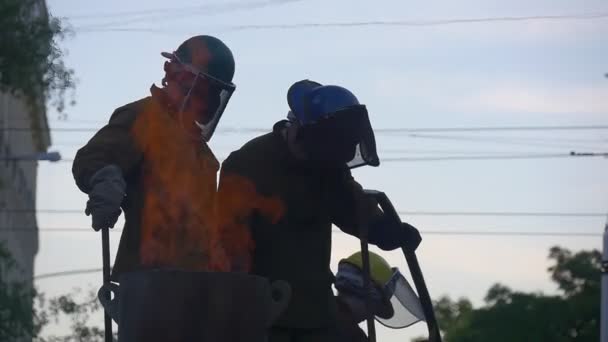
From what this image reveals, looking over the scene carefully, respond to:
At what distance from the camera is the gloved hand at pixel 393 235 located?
5.71 metres

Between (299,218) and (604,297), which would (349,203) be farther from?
(604,297)

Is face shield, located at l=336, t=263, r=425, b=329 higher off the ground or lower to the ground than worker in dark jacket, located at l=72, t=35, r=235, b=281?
lower

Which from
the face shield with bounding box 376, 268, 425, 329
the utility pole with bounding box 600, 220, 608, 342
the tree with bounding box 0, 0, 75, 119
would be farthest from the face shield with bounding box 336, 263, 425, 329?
the tree with bounding box 0, 0, 75, 119

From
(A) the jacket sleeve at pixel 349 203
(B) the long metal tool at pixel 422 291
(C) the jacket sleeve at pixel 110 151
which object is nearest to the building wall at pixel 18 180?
(A) the jacket sleeve at pixel 349 203

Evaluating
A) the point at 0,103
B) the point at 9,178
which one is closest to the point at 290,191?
the point at 0,103

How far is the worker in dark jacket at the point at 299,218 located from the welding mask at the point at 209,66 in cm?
27

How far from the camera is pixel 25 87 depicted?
863 inches

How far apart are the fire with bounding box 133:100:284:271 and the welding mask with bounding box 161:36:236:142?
0.50 feet

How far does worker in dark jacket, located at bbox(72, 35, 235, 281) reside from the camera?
5543mm

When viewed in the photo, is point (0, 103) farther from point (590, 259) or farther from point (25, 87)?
point (25, 87)

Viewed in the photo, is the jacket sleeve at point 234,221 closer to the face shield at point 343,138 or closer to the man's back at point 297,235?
the man's back at point 297,235

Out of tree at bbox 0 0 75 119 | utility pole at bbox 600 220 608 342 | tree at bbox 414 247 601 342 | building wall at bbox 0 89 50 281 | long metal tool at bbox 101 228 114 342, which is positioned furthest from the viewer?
building wall at bbox 0 89 50 281

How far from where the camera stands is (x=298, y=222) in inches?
228

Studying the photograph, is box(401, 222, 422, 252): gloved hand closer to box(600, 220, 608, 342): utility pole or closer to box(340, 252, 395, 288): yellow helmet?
box(340, 252, 395, 288): yellow helmet
